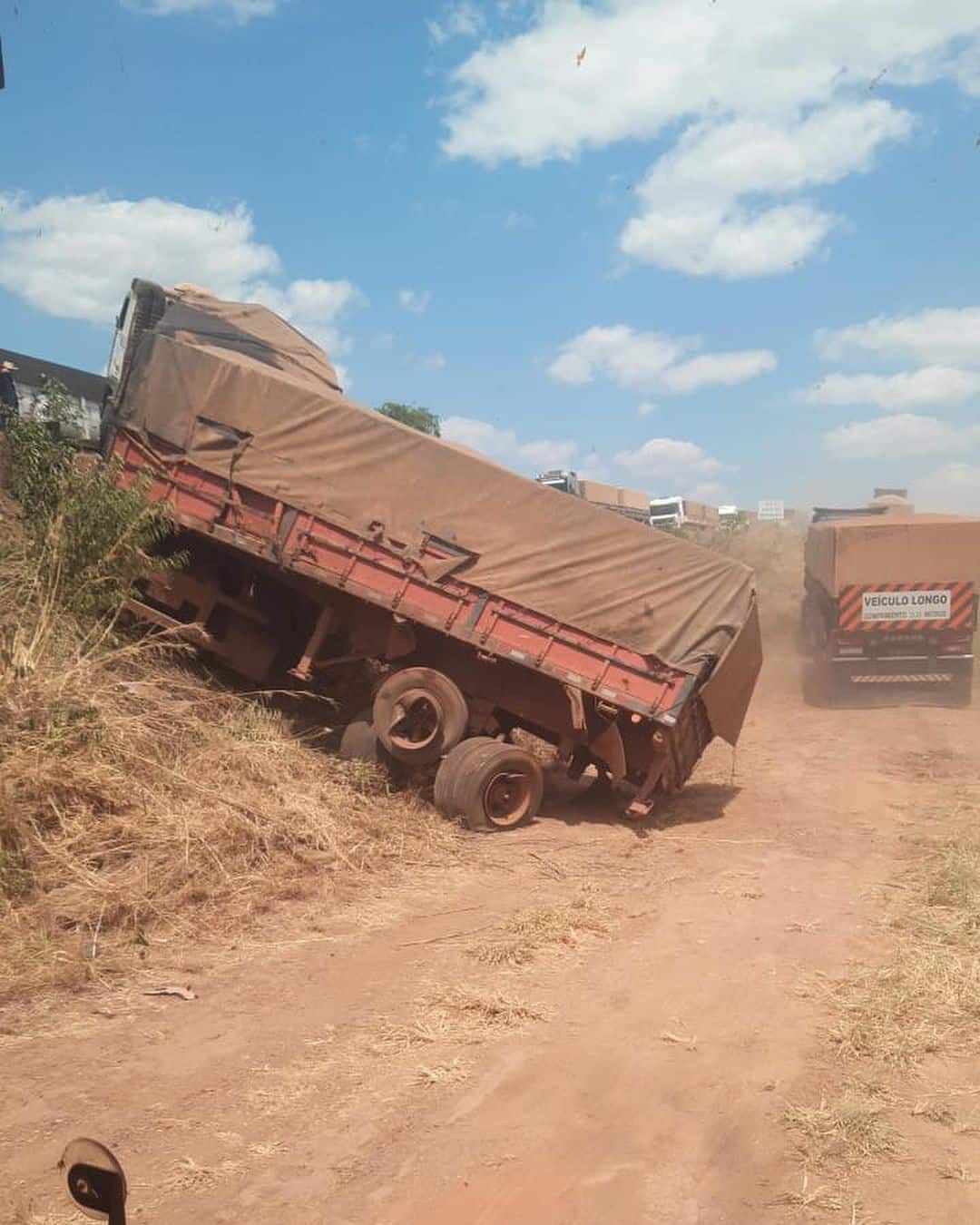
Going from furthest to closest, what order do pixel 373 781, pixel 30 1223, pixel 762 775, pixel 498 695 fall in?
pixel 762 775 → pixel 498 695 → pixel 373 781 → pixel 30 1223

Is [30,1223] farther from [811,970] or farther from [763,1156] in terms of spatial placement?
[811,970]

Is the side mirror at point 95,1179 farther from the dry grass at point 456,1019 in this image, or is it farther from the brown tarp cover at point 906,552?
the brown tarp cover at point 906,552

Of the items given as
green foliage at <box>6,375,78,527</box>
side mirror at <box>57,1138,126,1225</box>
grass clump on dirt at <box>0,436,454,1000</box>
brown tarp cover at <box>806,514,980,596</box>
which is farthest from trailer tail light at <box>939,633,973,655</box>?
side mirror at <box>57,1138,126,1225</box>

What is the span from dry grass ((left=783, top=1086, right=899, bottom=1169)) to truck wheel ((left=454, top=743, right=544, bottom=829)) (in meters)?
4.55

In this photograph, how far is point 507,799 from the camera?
28.5 feet

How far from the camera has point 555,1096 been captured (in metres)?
3.91

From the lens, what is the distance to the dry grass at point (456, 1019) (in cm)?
439

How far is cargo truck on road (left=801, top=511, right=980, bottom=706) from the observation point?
15688 mm

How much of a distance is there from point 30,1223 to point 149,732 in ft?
13.1

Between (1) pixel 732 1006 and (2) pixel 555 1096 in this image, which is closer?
(2) pixel 555 1096

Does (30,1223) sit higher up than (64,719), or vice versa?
(64,719)

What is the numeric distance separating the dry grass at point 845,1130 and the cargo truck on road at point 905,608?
12.7 m

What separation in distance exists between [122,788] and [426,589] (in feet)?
10.5

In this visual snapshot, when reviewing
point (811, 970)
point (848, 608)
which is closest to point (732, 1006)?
point (811, 970)
